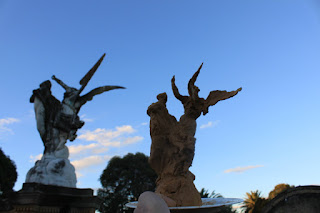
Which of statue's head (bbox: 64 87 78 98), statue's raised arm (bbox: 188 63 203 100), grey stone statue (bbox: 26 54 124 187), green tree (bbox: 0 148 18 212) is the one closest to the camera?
statue's raised arm (bbox: 188 63 203 100)

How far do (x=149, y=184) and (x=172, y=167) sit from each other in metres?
23.9

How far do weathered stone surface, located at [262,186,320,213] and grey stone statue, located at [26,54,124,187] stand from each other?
6.65 metres

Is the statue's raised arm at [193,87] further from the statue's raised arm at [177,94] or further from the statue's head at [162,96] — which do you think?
the statue's head at [162,96]

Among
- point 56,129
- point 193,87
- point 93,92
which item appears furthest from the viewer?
point 93,92

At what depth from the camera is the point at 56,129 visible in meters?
10.1

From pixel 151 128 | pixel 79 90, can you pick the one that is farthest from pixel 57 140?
pixel 151 128

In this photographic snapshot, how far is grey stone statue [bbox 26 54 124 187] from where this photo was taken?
906 centimetres

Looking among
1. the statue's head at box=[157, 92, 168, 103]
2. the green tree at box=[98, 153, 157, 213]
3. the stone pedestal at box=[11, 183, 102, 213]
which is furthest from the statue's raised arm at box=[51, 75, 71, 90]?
the green tree at box=[98, 153, 157, 213]

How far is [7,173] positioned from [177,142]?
22245 millimetres

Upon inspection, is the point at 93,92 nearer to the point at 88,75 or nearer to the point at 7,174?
the point at 88,75

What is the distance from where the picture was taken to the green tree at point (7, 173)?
69.2 feet

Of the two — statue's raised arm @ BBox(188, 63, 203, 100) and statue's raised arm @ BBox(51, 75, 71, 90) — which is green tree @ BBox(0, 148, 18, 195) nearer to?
statue's raised arm @ BBox(51, 75, 71, 90)

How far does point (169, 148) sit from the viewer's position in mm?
4434

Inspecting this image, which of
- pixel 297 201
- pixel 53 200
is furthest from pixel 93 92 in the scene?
pixel 297 201
